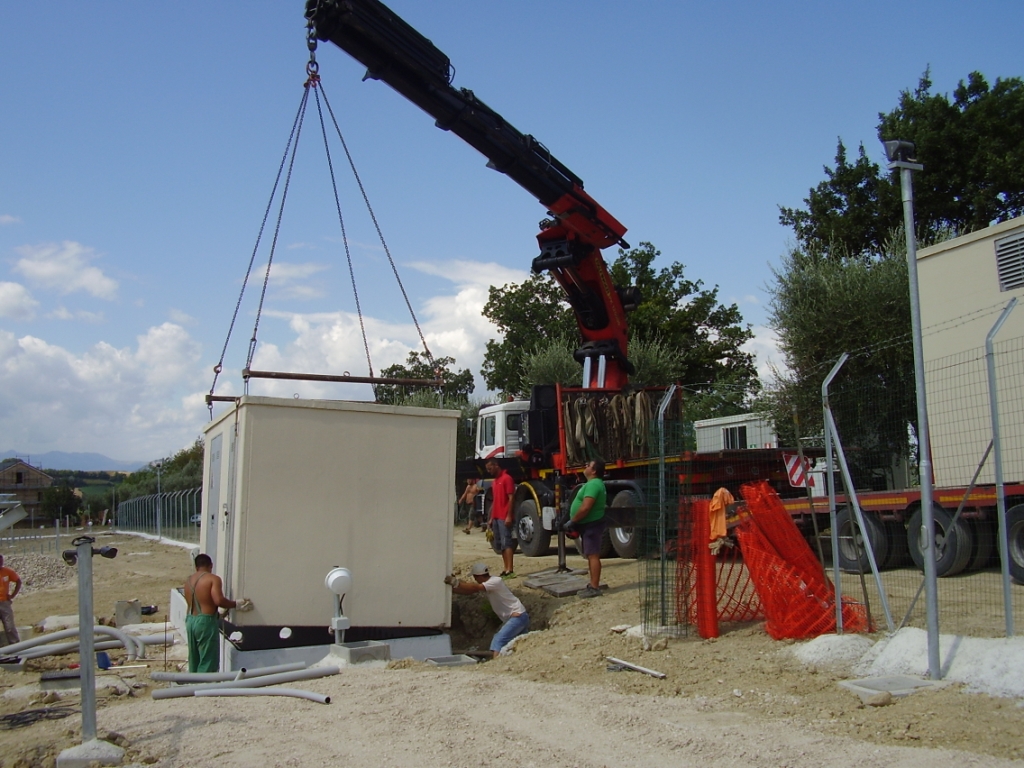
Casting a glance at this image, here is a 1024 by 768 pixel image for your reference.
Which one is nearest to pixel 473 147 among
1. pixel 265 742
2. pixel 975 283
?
pixel 975 283

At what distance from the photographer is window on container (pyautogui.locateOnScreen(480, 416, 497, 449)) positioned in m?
18.9

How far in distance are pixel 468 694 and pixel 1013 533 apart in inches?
257

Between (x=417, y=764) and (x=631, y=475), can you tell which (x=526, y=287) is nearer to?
(x=631, y=475)

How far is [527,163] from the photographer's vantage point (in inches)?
568

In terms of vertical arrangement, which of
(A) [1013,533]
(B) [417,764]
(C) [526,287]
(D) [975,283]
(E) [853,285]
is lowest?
(B) [417,764]

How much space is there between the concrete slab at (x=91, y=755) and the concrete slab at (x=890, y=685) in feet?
15.0

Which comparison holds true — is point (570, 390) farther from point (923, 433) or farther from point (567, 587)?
point (923, 433)

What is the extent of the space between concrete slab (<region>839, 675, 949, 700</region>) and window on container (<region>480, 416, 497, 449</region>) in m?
12.6

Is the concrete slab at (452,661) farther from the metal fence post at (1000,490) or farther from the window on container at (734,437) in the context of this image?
the window on container at (734,437)

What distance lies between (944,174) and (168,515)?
26.6m

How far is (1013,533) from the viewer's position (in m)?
9.77

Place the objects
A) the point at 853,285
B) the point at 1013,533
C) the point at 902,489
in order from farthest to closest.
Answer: the point at 853,285 < the point at 902,489 < the point at 1013,533

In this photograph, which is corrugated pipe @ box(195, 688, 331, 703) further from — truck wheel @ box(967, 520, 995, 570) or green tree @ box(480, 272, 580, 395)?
green tree @ box(480, 272, 580, 395)

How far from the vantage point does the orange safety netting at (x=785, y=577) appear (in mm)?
7945
